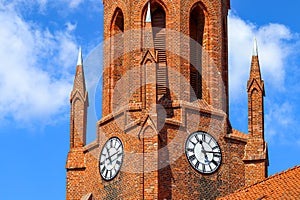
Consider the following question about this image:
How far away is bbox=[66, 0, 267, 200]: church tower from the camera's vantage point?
42188 millimetres

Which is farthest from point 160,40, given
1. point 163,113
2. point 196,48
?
point 163,113

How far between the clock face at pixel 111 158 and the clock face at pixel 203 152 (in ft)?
7.80

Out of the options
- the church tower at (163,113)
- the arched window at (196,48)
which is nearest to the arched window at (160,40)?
the church tower at (163,113)

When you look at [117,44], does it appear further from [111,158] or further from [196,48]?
[111,158]

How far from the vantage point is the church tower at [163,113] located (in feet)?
138

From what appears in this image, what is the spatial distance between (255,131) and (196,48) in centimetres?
402

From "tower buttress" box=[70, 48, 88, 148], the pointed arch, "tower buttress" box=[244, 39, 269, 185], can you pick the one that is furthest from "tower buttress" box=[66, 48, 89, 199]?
"tower buttress" box=[244, 39, 269, 185]

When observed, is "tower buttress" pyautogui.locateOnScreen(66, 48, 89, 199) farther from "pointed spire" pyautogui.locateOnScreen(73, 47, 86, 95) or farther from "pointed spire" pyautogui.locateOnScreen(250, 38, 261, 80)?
"pointed spire" pyautogui.locateOnScreen(250, 38, 261, 80)

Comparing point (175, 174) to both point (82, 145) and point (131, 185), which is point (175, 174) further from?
point (82, 145)

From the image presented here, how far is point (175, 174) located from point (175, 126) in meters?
1.80

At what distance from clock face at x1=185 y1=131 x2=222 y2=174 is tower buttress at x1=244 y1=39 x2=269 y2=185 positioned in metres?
1.16

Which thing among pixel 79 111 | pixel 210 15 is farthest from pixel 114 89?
pixel 210 15

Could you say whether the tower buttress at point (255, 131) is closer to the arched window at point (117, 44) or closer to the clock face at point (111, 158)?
the clock face at point (111, 158)

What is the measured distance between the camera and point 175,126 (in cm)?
4291
